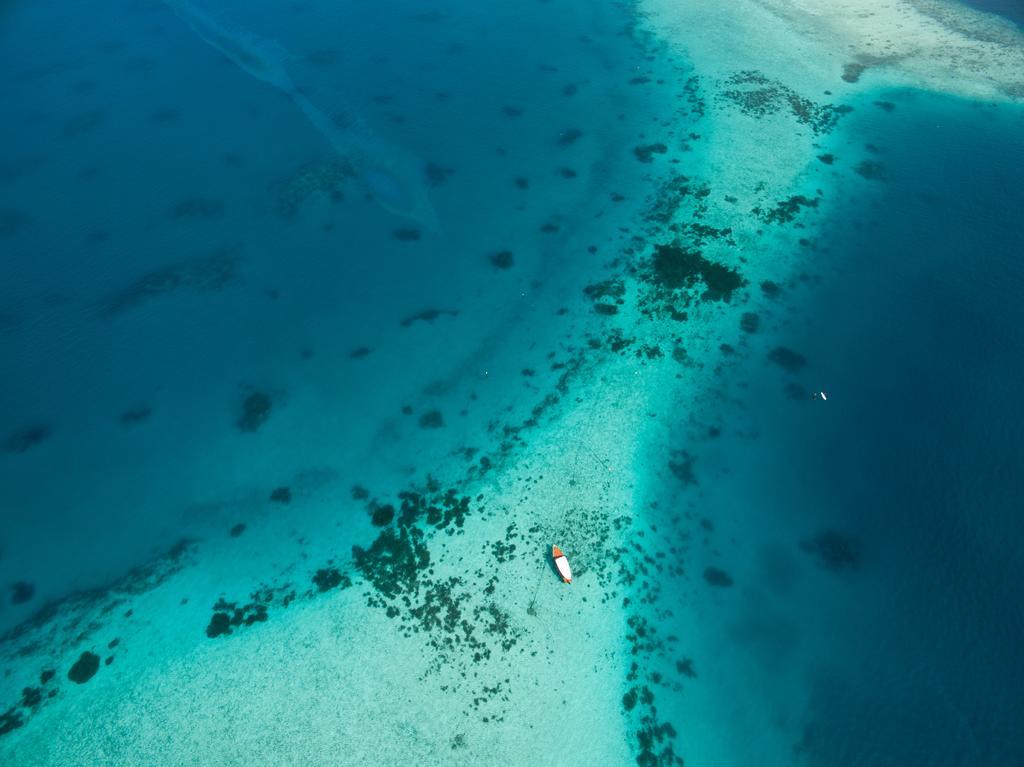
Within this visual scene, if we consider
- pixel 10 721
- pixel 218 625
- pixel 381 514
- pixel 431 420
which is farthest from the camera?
pixel 431 420

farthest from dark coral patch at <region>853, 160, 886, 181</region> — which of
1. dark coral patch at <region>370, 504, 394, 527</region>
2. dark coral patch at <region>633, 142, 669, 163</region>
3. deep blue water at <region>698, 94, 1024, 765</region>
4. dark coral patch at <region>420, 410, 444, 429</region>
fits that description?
dark coral patch at <region>370, 504, 394, 527</region>

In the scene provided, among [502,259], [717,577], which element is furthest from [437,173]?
[717,577]

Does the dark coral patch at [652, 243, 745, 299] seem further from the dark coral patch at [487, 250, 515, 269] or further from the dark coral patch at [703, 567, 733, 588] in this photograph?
the dark coral patch at [703, 567, 733, 588]

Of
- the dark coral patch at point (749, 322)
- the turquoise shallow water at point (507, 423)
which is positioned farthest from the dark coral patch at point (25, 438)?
the dark coral patch at point (749, 322)

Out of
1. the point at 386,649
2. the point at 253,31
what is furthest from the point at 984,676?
the point at 253,31

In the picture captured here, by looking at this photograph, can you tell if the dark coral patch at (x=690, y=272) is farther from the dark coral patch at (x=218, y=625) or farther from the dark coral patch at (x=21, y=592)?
the dark coral patch at (x=21, y=592)

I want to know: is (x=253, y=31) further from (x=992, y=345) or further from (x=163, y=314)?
(x=992, y=345)

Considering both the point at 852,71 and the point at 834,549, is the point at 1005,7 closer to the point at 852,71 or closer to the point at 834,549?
the point at 852,71
